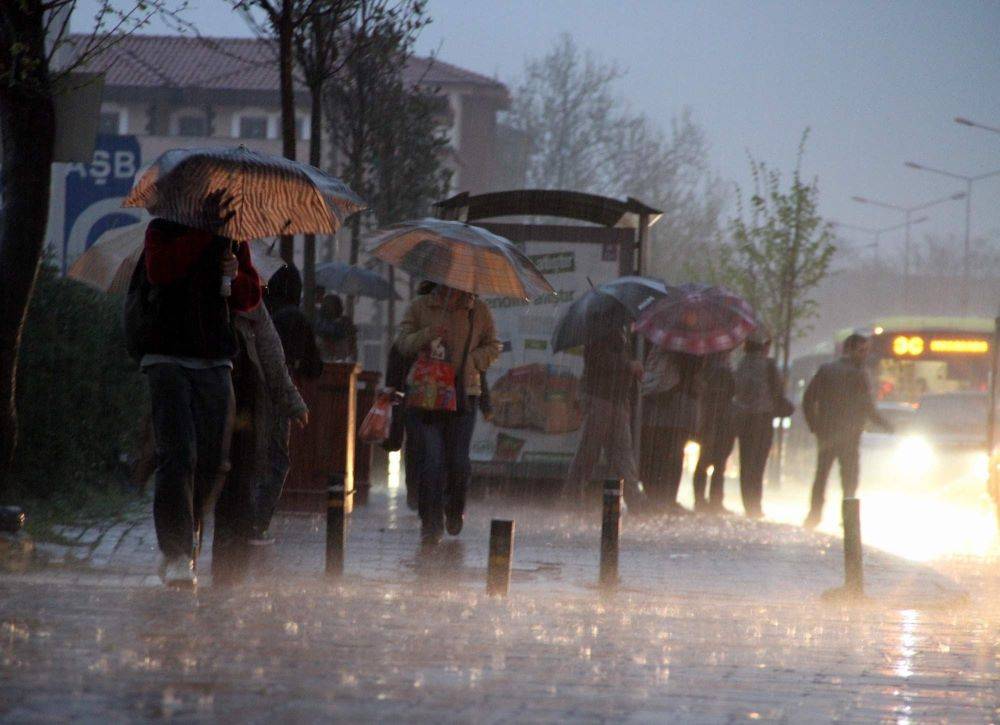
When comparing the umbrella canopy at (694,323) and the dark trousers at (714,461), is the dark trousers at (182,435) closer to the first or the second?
the umbrella canopy at (694,323)

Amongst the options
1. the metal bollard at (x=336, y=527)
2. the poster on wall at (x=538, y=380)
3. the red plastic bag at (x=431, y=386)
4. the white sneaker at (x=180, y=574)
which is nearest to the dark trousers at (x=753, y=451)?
the poster on wall at (x=538, y=380)

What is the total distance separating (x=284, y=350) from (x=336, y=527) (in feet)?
5.19

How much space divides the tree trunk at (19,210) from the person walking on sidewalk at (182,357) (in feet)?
8.81

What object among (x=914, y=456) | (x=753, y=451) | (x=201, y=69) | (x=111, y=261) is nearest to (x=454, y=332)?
(x=111, y=261)

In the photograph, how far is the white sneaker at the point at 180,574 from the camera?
23.1 ft

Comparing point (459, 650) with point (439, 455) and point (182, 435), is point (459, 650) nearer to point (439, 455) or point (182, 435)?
point (182, 435)

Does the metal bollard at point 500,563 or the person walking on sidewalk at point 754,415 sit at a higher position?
the person walking on sidewalk at point 754,415

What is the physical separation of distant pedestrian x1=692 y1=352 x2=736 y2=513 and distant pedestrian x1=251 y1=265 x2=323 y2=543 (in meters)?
6.97

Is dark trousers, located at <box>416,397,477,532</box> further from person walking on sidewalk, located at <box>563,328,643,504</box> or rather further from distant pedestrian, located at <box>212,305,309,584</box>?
person walking on sidewalk, located at <box>563,328,643,504</box>

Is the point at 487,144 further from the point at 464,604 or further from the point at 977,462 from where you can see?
the point at 464,604

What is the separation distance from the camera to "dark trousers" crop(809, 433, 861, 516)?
1659cm

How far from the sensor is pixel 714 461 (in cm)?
1752

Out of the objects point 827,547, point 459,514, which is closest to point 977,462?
point 827,547

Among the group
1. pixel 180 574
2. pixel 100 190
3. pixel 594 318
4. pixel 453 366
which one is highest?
pixel 100 190
